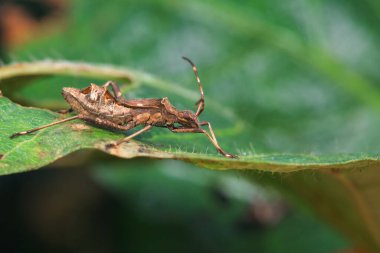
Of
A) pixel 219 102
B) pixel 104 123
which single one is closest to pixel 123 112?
pixel 104 123

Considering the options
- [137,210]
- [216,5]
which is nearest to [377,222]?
[137,210]

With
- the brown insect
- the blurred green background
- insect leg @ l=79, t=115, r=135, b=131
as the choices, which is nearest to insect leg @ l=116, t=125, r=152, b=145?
the brown insect

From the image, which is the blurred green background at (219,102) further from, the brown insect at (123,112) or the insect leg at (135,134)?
the insect leg at (135,134)

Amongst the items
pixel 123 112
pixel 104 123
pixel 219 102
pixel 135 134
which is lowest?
pixel 135 134

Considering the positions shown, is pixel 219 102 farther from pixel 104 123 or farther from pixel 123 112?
pixel 104 123

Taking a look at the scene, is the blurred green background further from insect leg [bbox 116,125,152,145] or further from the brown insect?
insect leg [bbox 116,125,152,145]

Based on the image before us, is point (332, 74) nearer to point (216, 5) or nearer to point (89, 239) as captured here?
point (216, 5)

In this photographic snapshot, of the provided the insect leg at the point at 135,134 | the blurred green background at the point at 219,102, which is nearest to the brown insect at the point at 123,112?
the insect leg at the point at 135,134
